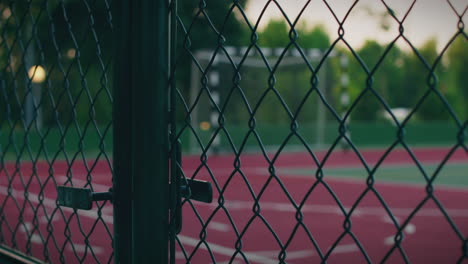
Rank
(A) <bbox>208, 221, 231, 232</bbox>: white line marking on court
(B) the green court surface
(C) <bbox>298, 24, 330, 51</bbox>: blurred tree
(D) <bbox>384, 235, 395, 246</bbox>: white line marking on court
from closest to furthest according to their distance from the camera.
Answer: (D) <bbox>384, 235, 395, 246</bbox>: white line marking on court → (A) <bbox>208, 221, 231, 232</bbox>: white line marking on court → (B) the green court surface → (C) <bbox>298, 24, 330, 51</bbox>: blurred tree

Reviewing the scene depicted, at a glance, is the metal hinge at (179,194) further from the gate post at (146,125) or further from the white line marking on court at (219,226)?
the white line marking on court at (219,226)

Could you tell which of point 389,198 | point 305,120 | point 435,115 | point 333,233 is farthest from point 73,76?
point 435,115

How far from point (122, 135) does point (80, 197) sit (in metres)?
0.21

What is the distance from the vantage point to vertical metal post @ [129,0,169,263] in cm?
155

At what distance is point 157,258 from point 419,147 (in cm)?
2722

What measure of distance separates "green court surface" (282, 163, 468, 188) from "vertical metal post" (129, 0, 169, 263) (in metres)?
11.7

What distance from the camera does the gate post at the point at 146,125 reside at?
60.9 inches

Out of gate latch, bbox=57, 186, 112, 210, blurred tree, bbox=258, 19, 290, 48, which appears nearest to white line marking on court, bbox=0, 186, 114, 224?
gate latch, bbox=57, 186, 112, 210

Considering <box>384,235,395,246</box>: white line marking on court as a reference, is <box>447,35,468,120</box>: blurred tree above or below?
below

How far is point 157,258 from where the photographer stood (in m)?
1.57

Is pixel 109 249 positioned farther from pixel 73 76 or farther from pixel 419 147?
pixel 419 147

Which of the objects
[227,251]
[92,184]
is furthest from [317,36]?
[227,251]

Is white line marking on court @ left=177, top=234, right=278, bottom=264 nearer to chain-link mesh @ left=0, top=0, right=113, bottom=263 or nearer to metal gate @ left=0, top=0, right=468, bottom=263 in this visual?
metal gate @ left=0, top=0, right=468, bottom=263

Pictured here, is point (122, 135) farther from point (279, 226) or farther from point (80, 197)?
point (279, 226)
